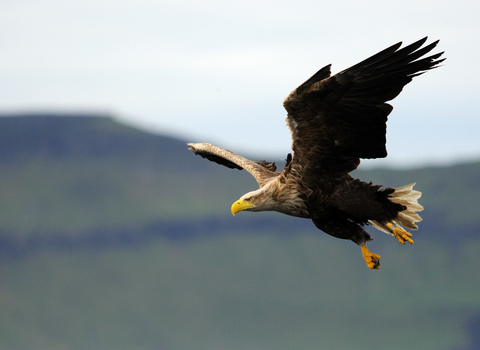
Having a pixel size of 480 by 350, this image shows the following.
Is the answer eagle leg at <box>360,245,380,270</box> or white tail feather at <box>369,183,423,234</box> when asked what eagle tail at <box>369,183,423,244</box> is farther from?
eagle leg at <box>360,245,380,270</box>

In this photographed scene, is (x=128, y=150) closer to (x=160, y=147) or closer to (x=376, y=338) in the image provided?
(x=160, y=147)

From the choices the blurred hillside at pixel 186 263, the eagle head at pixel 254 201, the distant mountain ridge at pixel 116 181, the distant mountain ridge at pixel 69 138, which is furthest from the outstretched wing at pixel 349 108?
the distant mountain ridge at pixel 69 138

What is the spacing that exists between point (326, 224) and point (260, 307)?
124 meters

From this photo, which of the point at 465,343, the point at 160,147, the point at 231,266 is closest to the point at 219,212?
the point at 231,266

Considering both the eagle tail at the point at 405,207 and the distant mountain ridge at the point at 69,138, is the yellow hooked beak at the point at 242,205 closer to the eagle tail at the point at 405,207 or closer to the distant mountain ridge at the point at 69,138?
the eagle tail at the point at 405,207

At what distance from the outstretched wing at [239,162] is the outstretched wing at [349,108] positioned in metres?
1.23

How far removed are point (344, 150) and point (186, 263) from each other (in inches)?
5013

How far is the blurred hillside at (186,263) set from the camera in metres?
126

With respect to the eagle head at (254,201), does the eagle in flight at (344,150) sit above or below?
above

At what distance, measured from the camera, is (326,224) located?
9297mm

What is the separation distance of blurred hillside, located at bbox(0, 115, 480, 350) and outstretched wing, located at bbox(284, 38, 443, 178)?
118 meters

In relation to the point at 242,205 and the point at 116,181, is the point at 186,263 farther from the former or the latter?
the point at 242,205

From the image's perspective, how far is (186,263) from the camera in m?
134

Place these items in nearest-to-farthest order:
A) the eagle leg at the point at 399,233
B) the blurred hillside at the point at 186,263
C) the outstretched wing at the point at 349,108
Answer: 1. the outstretched wing at the point at 349,108
2. the eagle leg at the point at 399,233
3. the blurred hillside at the point at 186,263
